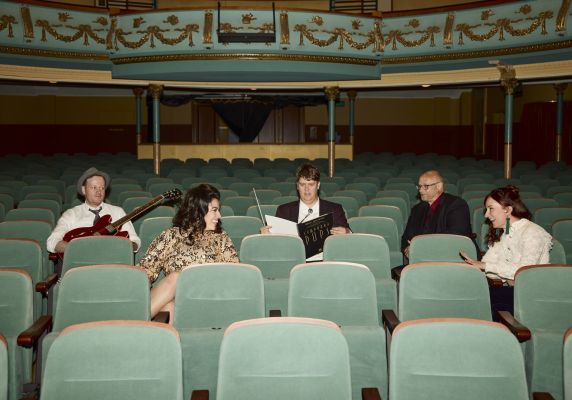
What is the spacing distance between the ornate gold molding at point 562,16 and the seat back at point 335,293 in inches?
384

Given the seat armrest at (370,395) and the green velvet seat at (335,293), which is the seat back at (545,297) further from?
the seat armrest at (370,395)

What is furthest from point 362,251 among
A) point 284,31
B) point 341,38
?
point 341,38

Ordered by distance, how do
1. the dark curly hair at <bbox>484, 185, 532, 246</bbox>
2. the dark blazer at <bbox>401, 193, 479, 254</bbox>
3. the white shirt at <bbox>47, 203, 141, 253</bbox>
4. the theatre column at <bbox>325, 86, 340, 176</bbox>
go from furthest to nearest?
1. the theatre column at <bbox>325, 86, 340, 176</bbox>
2. the dark blazer at <bbox>401, 193, 479, 254</bbox>
3. the white shirt at <bbox>47, 203, 141, 253</bbox>
4. the dark curly hair at <bbox>484, 185, 532, 246</bbox>

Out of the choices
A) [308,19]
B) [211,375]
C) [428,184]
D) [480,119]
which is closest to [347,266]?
[211,375]

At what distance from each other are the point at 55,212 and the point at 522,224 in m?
5.20

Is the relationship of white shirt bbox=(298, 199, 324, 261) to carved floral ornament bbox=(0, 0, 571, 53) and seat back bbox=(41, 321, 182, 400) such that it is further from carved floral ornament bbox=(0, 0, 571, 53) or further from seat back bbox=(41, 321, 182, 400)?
carved floral ornament bbox=(0, 0, 571, 53)

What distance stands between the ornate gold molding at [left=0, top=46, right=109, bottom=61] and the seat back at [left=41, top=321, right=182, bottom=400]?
38.5 feet

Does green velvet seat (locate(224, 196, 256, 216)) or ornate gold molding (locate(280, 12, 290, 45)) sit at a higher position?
ornate gold molding (locate(280, 12, 290, 45))

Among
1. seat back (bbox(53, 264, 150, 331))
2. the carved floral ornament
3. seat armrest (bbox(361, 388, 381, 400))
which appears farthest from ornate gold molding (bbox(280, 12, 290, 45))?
seat armrest (bbox(361, 388, 381, 400))

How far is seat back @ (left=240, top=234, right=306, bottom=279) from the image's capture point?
473 cm

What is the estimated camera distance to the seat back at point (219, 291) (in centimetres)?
350

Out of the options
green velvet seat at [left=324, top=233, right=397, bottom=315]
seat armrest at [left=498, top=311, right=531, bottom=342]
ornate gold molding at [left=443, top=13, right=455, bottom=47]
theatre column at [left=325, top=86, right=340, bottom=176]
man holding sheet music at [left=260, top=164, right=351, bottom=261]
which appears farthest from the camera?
theatre column at [left=325, top=86, right=340, bottom=176]

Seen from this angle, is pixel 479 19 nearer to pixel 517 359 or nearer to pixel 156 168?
pixel 156 168

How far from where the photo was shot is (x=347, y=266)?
3537 millimetres
